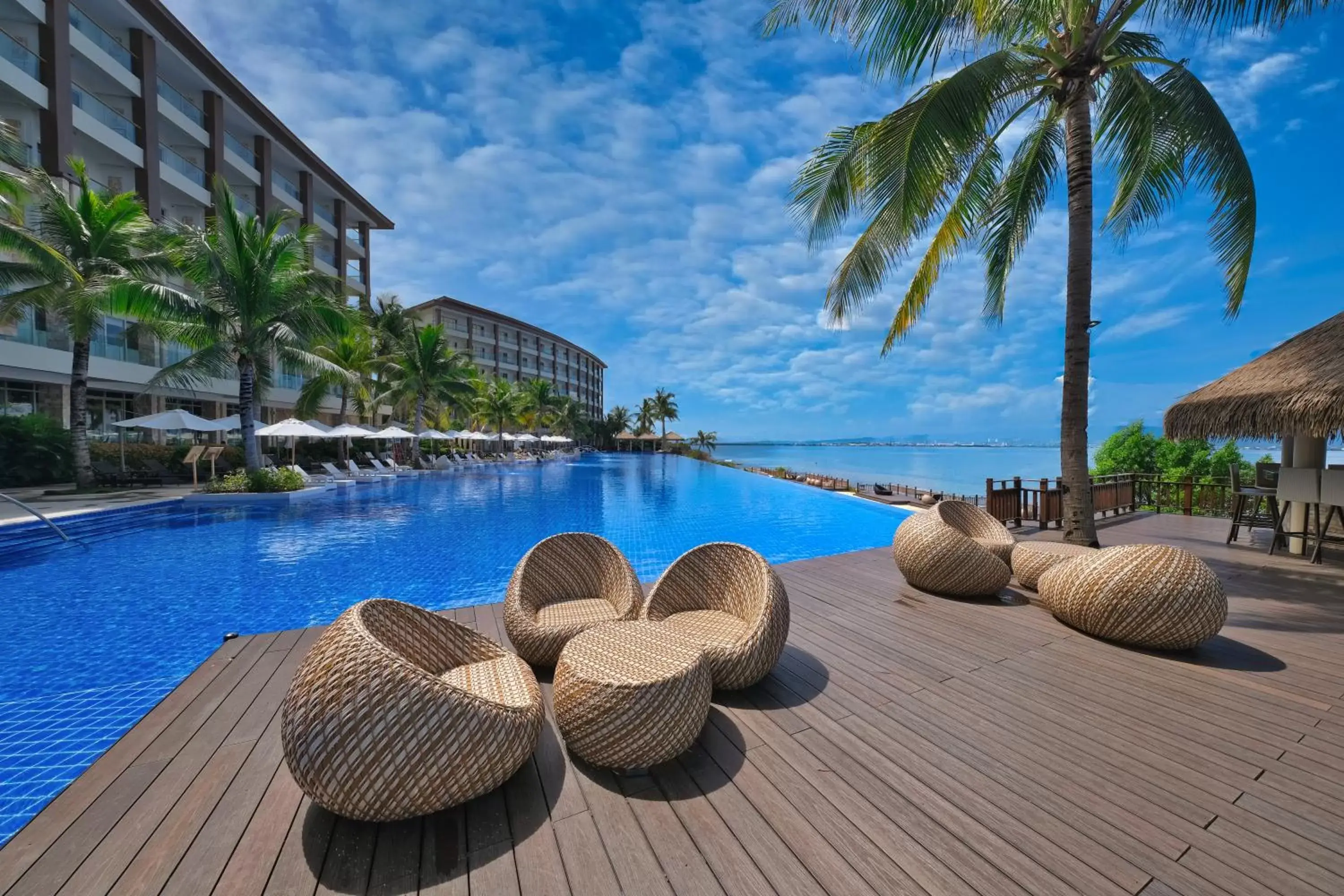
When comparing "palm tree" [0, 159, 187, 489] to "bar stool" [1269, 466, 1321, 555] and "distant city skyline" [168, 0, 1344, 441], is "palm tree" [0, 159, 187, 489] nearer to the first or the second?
"distant city skyline" [168, 0, 1344, 441]

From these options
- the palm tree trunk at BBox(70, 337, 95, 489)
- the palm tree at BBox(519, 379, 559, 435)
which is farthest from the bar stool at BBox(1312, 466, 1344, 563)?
the palm tree at BBox(519, 379, 559, 435)

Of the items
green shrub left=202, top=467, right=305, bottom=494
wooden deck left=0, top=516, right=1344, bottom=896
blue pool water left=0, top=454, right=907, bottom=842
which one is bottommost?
blue pool water left=0, top=454, right=907, bottom=842

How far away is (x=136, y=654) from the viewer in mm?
4461

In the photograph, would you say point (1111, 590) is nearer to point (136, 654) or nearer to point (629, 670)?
point (629, 670)

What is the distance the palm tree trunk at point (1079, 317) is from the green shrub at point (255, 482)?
17.1 metres

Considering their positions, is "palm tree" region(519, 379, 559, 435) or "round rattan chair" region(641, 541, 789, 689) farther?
"palm tree" region(519, 379, 559, 435)

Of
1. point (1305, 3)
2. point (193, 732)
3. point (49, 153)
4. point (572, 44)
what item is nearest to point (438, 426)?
point (49, 153)

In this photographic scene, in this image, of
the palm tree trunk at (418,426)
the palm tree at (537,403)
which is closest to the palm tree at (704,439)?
the palm tree at (537,403)

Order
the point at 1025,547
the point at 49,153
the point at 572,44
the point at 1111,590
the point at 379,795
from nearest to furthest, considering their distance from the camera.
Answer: the point at 379,795
the point at 1111,590
the point at 1025,547
the point at 572,44
the point at 49,153

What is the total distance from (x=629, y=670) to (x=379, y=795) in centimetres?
99

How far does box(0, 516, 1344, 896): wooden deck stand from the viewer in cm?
162

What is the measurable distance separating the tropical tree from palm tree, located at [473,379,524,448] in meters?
28.5

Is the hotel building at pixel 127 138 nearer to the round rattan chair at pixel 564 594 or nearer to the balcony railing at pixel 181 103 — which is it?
the balcony railing at pixel 181 103

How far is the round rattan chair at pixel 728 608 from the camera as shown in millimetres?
2783
